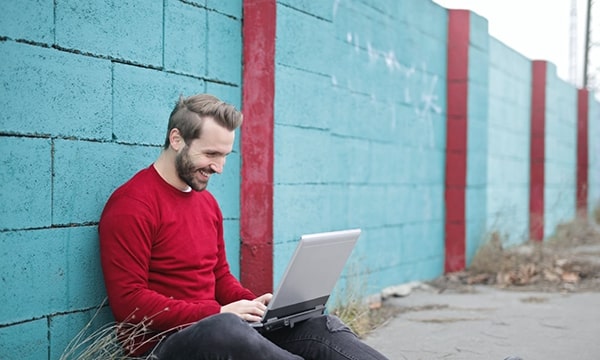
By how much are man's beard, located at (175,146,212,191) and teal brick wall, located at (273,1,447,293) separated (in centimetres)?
141

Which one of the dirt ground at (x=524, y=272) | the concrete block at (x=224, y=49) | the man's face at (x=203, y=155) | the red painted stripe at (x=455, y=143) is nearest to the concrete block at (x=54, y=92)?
the man's face at (x=203, y=155)

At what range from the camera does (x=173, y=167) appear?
3203 mm

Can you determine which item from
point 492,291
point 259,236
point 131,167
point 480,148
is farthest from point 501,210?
point 131,167

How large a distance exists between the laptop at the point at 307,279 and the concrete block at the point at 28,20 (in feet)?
4.33

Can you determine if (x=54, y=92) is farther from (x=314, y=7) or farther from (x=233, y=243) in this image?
(x=314, y=7)

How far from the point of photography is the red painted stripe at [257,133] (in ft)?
14.7

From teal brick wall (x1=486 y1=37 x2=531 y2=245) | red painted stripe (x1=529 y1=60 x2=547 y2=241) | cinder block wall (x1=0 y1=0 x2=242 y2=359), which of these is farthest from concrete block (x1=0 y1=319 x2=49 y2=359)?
red painted stripe (x1=529 y1=60 x2=547 y2=241)

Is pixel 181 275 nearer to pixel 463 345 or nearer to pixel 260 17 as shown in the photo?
pixel 260 17

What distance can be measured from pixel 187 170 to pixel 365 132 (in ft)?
10.8

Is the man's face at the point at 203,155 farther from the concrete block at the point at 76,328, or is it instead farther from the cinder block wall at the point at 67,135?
the concrete block at the point at 76,328

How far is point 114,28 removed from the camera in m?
3.49

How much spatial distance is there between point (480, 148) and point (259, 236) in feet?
14.9

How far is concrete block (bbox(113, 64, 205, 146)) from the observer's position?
3533 millimetres

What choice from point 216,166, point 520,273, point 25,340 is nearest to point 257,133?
point 216,166
